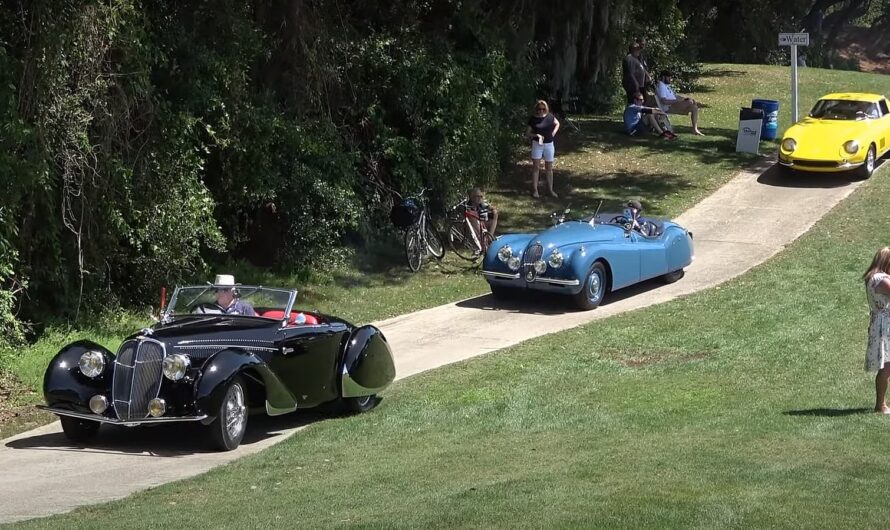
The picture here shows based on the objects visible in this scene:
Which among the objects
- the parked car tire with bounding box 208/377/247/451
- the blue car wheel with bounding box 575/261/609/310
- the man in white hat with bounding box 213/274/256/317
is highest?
the man in white hat with bounding box 213/274/256/317

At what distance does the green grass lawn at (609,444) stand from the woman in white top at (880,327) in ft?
0.97

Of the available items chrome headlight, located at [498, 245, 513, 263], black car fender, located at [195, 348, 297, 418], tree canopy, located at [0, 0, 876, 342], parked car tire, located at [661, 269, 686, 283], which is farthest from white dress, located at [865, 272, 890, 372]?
tree canopy, located at [0, 0, 876, 342]

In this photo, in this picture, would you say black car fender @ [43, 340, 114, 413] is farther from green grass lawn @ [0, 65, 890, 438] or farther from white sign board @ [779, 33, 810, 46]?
white sign board @ [779, 33, 810, 46]

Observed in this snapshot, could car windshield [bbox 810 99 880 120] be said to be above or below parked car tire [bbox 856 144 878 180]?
above

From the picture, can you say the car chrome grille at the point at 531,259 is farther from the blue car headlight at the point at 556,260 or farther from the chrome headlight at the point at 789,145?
the chrome headlight at the point at 789,145

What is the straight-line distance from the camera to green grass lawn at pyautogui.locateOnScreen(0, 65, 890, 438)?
1560cm

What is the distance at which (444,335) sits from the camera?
648 inches

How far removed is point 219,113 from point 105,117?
253cm

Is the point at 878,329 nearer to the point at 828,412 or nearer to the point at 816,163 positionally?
the point at 828,412

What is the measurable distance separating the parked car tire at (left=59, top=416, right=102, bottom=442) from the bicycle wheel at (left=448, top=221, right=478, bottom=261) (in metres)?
10.3

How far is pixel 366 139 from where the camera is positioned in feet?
71.7

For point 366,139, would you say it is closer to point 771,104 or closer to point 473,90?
point 473,90

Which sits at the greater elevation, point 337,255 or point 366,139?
point 366,139

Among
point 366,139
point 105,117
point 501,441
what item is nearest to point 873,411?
point 501,441
